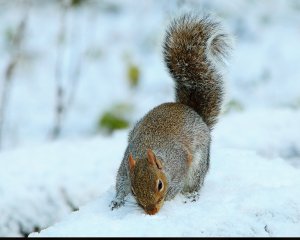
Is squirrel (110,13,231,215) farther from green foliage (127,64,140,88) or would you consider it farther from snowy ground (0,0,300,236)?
green foliage (127,64,140,88)

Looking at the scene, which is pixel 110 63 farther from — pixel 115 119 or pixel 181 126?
pixel 181 126

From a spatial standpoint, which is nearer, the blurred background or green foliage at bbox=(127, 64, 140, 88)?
the blurred background

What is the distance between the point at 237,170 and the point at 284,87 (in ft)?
18.6

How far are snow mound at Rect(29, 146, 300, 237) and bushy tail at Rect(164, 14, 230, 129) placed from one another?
0.54 m

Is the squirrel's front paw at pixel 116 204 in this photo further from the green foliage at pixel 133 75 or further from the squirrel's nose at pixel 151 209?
the green foliage at pixel 133 75

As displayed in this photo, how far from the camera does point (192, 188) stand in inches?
135

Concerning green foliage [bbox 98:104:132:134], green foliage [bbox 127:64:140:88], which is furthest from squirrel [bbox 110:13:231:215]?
green foliage [bbox 127:64:140:88]

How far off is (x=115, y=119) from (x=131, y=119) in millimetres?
254

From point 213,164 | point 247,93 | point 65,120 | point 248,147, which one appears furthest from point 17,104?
point 213,164

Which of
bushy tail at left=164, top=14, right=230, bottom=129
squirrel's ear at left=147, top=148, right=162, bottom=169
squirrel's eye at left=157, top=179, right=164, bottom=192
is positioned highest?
bushy tail at left=164, top=14, right=230, bottom=129

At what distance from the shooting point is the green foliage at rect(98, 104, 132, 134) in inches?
307

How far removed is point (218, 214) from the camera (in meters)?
2.93

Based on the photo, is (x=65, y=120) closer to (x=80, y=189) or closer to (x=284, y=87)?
(x=284, y=87)

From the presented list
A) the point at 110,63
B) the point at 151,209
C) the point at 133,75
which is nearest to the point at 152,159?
the point at 151,209
